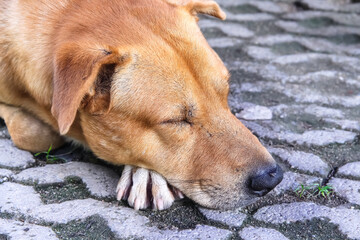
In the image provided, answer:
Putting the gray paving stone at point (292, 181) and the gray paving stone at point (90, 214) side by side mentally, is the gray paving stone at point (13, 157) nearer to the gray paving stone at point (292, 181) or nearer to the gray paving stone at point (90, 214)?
the gray paving stone at point (90, 214)

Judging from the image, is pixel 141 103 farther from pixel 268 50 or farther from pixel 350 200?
pixel 268 50

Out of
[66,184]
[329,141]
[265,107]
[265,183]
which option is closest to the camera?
[265,183]

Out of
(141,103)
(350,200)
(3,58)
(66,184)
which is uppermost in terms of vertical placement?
(3,58)

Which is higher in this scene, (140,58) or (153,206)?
(140,58)

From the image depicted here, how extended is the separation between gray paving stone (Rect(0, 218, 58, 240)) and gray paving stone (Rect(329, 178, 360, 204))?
200 cm

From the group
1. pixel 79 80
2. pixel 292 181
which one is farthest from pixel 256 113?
pixel 79 80

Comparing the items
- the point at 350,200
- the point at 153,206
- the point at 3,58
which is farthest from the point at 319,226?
the point at 3,58

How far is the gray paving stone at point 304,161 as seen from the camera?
3467mm

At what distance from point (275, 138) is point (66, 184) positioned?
1801 millimetres

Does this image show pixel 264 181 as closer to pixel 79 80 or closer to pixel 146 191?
pixel 146 191

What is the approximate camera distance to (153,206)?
9.84 feet

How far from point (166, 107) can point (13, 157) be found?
1.45m

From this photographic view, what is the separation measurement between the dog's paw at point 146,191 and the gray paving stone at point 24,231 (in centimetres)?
53

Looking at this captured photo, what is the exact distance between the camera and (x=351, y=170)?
345 centimetres
